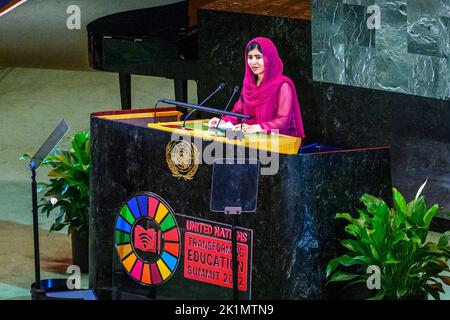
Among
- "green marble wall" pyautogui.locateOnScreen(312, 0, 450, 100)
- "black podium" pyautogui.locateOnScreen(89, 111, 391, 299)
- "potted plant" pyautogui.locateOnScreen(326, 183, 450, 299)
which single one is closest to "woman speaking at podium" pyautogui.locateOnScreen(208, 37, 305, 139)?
"black podium" pyautogui.locateOnScreen(89, 111, 391, 299)

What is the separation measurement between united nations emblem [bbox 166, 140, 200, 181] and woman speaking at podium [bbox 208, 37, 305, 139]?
31 centimetres

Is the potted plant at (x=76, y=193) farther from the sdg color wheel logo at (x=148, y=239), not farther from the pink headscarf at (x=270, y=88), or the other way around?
the pink headscarf at (x=270, y=88)

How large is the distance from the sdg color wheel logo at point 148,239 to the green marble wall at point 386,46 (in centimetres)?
172

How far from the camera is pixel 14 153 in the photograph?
40.1 ft

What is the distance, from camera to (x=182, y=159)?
7.89 meters

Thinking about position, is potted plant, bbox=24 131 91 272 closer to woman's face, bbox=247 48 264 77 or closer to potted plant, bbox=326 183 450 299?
woman's face, bbox=247 48 264 77

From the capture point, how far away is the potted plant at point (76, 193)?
918cm

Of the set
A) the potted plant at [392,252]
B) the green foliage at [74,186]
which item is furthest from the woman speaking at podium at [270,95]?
the green foliage at [74,186]

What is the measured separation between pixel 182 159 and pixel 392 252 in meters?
1.26

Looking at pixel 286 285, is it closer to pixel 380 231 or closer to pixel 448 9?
pixel 380 231

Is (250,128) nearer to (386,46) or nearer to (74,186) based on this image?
(386,46)

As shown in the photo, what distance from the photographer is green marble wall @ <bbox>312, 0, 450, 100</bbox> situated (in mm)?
8703

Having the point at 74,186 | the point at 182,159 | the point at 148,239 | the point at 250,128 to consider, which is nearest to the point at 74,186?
the point at 74,186

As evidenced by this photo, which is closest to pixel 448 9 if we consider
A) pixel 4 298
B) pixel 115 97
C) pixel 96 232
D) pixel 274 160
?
pixel 274 160
